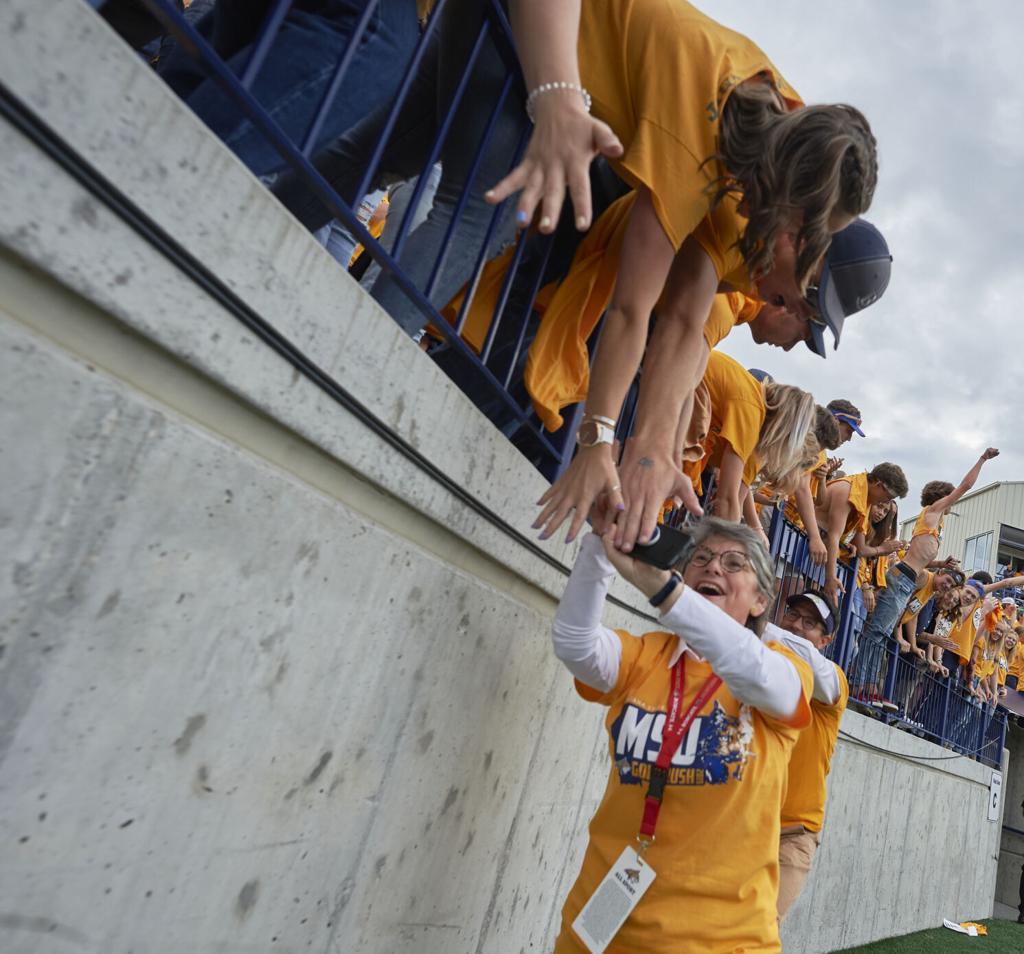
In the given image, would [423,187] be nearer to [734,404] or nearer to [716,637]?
[716,637]

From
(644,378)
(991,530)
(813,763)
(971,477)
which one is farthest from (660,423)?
(991,530)

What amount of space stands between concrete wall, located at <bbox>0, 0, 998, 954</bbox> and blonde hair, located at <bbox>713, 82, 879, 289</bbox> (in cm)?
80

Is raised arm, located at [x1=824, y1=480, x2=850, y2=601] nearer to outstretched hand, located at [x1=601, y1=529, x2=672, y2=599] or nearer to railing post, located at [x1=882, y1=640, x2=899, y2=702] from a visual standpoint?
railing post, located at [x1=882, y1=640, x2=899, y2=702]

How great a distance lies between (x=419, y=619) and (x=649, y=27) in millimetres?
1448

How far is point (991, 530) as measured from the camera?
27.0 metres

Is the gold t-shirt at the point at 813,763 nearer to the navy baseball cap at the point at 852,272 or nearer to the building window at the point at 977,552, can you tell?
the navy baseball cap at the point at 852,272

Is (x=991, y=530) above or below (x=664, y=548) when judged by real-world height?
above

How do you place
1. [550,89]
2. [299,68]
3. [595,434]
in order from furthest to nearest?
[595,434] → [299,68] → [550,89]

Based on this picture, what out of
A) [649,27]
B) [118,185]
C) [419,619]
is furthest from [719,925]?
[649,27]

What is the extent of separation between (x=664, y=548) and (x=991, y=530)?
96.3 ft

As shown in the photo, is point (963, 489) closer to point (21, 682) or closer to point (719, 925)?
point (719, 925)

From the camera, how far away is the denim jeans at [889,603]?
8453mm

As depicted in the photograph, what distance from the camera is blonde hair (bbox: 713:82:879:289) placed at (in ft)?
5.82

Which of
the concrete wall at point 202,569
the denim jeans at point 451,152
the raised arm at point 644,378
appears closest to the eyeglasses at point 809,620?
the raised arm at point 644,378
